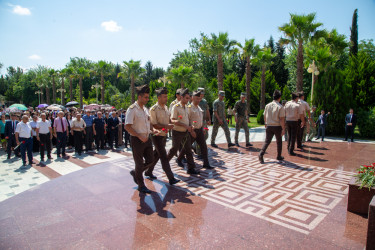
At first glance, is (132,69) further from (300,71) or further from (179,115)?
(179,115)

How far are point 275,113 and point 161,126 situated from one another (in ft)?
10.7

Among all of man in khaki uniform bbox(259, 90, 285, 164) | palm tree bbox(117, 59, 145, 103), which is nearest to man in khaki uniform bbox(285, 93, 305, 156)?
man in khaki uniform bbox(259, 90, 285, 164)

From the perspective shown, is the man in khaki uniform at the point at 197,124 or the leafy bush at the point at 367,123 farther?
the leafy bush at the point at 367,123

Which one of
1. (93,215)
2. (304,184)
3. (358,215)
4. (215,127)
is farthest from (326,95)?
(93,215)

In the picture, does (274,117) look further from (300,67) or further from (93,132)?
(300,67)

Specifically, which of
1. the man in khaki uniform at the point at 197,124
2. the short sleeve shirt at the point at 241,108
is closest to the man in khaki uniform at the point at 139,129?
the man in khaki uniform at the point at 197,124

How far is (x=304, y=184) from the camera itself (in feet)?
16.3

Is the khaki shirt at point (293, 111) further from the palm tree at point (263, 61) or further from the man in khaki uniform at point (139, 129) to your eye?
the palm tree at point (263, 61)

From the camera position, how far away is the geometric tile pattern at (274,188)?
363 centimetres

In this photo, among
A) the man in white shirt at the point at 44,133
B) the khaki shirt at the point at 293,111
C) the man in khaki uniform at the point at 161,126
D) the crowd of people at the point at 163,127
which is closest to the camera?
the crowd of people at the point at 163,127

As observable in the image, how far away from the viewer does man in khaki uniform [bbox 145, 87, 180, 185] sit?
4.88 meters

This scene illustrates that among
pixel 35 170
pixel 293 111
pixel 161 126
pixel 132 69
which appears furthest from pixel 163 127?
pixel 132 69

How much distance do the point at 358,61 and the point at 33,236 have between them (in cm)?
1811

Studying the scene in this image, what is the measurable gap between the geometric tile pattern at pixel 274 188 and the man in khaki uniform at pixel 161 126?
458 millimetres
